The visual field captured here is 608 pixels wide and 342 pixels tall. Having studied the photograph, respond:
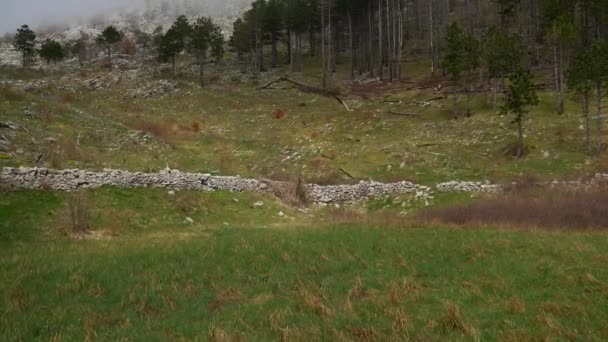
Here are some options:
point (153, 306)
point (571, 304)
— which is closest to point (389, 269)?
point (571, 304)

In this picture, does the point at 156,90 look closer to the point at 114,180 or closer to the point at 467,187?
the point at 114,180

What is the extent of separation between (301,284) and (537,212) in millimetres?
15180

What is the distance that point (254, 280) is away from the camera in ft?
38.1

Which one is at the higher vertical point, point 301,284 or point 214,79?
point 214,79

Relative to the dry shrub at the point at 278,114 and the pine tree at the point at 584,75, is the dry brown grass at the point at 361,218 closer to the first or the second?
the pine tree at the point at 584,75

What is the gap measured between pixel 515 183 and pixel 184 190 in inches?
785

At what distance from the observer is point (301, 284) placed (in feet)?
36.2

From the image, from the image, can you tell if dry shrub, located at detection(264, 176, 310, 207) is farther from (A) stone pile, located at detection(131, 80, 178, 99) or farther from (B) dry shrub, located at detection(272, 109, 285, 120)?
(A) stone pile, located at detection(131, 80, 178, 99)

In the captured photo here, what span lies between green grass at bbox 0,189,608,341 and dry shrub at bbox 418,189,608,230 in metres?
2.89

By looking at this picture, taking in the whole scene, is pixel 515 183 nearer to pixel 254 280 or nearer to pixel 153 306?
pixel 254 280

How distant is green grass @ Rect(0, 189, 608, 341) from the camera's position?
8.08 meters

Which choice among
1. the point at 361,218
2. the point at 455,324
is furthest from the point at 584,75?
the point at 455,324

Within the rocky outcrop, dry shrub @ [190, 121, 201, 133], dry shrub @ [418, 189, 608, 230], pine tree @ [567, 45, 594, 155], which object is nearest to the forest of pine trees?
pine tree @ [567, 45, 594, 155]

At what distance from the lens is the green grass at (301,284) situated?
8.08 metres
